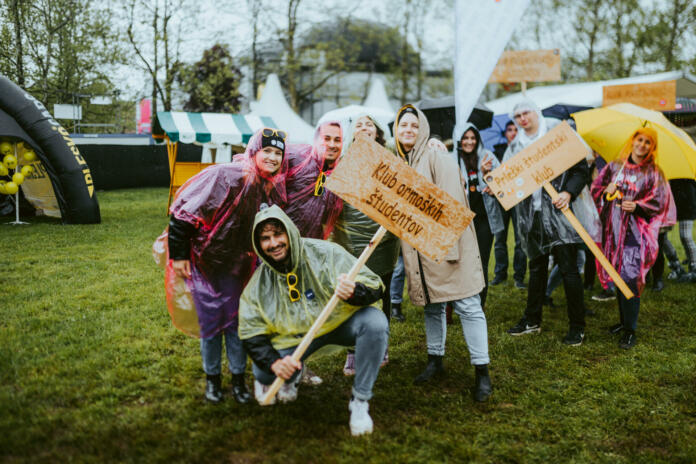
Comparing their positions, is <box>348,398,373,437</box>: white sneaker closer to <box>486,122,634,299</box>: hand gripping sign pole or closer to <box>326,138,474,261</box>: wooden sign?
<box>326,138,474,261</box>: wooden sign

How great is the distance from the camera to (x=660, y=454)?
2.56 metres

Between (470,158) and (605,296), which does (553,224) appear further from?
(605,296)

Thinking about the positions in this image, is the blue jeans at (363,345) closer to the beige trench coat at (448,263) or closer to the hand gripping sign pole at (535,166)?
the beige trench coat at (448,263)

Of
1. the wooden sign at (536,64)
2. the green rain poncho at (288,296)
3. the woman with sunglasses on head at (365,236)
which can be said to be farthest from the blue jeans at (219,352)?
the wooden sign at (536,64)

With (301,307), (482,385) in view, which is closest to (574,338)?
(482,385)

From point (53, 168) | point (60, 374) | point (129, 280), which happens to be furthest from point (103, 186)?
point (60, 374)

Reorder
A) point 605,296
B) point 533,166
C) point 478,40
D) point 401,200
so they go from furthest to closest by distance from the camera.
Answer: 1. point 605,296
2. point 533,166
3. point 478,40
4. point 401,200

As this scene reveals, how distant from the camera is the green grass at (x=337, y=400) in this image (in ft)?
8.27

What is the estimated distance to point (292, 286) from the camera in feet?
8.80

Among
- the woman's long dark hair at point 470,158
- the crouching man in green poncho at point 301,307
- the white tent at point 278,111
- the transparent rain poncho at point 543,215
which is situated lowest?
the crouching man in green poncho at point 301,307

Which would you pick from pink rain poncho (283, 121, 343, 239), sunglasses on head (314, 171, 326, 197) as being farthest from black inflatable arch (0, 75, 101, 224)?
sunglasses on head (314, 171, 326, 197)

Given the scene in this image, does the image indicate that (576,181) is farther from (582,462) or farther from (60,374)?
(60,374)

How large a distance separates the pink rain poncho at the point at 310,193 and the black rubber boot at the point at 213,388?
40.2 inches

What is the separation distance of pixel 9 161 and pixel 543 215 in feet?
30.4
